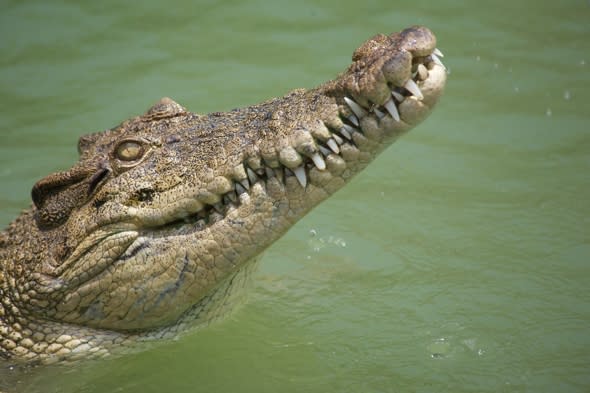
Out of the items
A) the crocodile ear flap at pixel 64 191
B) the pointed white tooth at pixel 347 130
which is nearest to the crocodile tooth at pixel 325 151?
the pointed white tooth at pixel 347 130

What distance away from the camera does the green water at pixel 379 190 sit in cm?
459

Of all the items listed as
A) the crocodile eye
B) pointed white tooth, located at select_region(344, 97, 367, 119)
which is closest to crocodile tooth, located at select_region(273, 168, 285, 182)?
pointed white tooth, located at select_region(344, 97, 367, 119)

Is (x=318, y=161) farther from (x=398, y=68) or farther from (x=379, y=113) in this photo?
(x=398, y=68)

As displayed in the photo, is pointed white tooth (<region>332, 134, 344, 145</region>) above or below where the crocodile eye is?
above

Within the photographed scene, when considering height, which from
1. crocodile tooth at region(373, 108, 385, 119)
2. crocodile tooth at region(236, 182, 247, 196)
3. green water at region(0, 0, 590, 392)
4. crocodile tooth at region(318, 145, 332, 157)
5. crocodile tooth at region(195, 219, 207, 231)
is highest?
crocodile tooth at region(373, 108, 385, 119)

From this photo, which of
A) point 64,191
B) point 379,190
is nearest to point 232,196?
point 64,191

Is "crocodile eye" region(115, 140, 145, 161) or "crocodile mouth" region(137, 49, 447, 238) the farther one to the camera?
"crocodile eye" region(115, 140, 145, 161)

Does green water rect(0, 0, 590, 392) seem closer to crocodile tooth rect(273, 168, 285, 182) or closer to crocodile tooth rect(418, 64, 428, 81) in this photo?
crocodile tooth rect(273, 168, 285, 182)

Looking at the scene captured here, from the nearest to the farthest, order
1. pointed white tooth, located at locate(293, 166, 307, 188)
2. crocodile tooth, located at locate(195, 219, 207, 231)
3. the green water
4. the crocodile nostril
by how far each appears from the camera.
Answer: the crocodile nostril < pointed white tooth, located at locate(293, 166, 307, 188) < crocodile tooth, located at locate(195, 219, 207, 231) < the green water

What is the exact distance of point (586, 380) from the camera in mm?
4199

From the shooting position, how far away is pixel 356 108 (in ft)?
11.4

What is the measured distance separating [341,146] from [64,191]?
5.70 feet

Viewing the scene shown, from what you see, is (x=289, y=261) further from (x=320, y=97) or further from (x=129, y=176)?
(x=320, y=97)

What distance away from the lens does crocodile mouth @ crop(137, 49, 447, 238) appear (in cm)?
344
